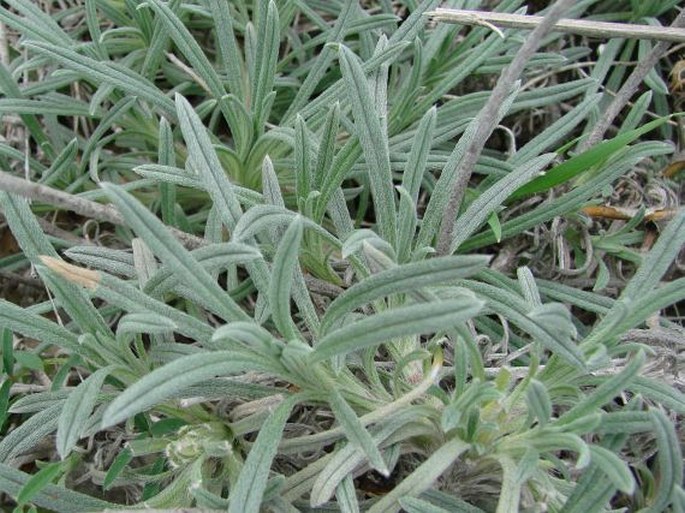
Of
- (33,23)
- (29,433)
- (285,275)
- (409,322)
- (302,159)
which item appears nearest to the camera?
(409,322)

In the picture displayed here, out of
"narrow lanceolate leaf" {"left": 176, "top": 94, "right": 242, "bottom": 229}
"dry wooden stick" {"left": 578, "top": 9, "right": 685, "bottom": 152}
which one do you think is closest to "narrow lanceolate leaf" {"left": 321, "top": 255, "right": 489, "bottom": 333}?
"narrow lanceolate leaf" {"left": 176, "top": 94, "right": 242, "bottom": 229}

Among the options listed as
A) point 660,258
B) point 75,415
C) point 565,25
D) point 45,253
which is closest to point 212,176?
point 45,253

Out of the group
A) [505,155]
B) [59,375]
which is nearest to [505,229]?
[505,155]

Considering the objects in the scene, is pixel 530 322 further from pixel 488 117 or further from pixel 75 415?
pixel 75 415

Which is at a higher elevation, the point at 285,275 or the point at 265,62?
the point at 265,62

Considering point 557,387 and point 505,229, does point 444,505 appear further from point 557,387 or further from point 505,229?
point 505,229

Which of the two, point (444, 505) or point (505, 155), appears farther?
point (505, 155)

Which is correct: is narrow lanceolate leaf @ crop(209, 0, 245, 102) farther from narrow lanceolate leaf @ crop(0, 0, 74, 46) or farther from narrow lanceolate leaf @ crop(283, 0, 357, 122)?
narrow lanceolate leaf @ crop(0, 0, 74, 46)
